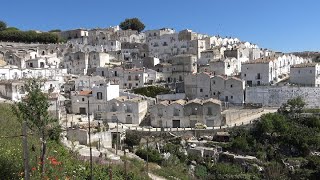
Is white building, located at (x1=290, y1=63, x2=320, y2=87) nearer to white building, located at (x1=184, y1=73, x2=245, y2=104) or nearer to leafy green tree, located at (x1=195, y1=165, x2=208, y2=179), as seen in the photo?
white building, located at (x1=184, y1=73, x2=245, y2=104)

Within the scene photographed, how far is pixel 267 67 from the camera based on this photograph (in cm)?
4191

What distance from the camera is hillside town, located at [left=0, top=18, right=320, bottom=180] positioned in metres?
32.2

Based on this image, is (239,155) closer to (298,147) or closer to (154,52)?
(298,147)

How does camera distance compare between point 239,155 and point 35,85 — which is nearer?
point 35,85

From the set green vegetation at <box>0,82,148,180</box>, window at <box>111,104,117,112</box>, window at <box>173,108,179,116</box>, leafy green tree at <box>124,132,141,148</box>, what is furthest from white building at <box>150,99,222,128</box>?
green vegetation at <box>0,82,148,180</box>

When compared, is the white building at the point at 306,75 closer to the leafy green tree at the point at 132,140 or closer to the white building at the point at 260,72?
the white building at the point at 260,72

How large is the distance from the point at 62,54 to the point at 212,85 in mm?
26203

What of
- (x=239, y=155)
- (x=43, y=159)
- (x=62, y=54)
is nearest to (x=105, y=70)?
(x=62, y=54)

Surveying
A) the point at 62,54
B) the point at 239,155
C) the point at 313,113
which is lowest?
the point at 239,155

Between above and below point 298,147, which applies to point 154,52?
above

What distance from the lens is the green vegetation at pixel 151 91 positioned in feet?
143

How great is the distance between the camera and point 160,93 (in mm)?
43625

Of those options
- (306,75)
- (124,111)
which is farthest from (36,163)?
(306,75)

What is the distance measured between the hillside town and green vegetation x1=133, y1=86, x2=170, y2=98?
111mm
